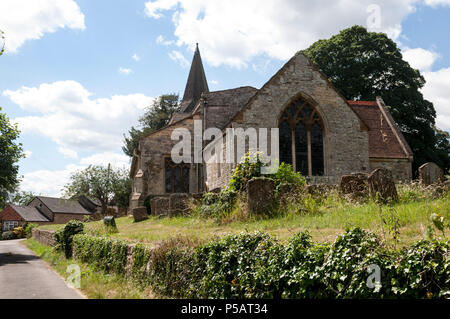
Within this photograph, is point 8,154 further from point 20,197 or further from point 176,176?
point 20,197

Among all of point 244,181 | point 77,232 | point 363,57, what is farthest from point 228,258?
point 363,57

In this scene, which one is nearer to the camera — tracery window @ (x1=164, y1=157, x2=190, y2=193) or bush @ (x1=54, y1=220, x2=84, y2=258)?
bush @ (x1=54, y1=220, x2=84, y2=258)

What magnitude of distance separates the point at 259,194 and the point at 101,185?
39.4m

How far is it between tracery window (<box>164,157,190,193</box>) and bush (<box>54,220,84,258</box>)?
9.97 m

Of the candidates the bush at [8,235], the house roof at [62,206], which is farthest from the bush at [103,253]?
the house roof at [62,206]

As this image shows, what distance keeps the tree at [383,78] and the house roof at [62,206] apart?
4358 centimetres

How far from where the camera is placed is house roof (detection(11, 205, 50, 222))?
174ft

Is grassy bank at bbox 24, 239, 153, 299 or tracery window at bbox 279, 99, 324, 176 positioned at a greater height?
tracery window at bbox 279, 99, 324, 176

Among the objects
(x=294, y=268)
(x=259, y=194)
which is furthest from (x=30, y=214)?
(x=294, y=268)

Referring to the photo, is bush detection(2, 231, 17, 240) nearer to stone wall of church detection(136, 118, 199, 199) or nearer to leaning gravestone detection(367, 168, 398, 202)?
stone wall of church detection(136, 118, 199, 199)

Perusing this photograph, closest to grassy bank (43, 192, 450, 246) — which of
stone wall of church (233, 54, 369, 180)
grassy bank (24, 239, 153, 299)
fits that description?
grassy bank (24, 239, 153, 299)

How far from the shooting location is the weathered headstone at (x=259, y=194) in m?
10.2
